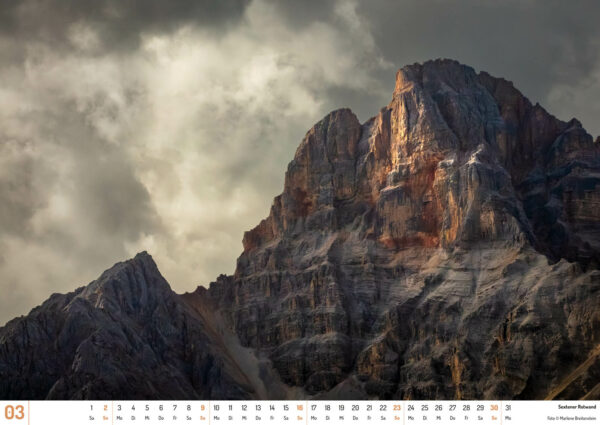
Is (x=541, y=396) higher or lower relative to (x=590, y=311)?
lower

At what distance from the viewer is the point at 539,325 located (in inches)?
7692
